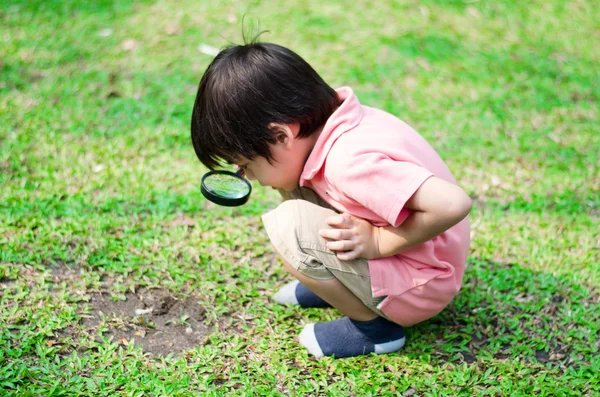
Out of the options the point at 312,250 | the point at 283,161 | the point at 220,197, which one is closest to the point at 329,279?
the point at 312,250

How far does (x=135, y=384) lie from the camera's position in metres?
2.12

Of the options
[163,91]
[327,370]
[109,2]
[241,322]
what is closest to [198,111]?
[241,322]

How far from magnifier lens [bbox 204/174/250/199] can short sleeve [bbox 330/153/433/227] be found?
580 millimetres

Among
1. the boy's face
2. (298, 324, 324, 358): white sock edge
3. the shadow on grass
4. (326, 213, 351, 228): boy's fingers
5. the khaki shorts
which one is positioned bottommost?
(298, 324, 324, 358): white sock edge

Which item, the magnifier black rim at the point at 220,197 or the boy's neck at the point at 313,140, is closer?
the boy's neck at the point at 313,140

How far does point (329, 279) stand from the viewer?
213cm

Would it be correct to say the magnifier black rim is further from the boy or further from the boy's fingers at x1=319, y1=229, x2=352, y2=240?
the boy's fingers at x1=319, y1=229, x2=352, y2=240

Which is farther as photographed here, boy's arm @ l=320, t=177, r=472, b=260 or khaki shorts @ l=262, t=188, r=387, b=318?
khaki shorts @ l=262, t=188, r=387, b=318

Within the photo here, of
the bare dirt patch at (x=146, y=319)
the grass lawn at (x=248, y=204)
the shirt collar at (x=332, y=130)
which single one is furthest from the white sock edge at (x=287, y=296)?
the shirt collar at (x=332, y=130)

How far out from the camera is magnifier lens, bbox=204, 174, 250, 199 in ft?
7.73

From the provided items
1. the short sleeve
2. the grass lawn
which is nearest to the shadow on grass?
the grass lawn

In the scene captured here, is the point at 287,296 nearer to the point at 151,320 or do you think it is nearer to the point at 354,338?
the point at 354,338

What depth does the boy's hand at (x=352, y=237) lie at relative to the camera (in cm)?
204

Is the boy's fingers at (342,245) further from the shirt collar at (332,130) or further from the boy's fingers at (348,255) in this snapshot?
the shirt collar at (332,130)
